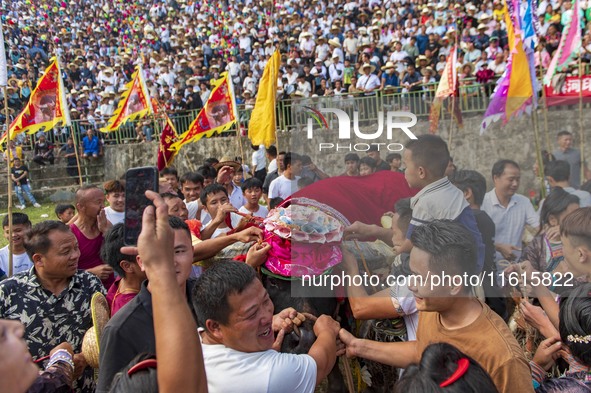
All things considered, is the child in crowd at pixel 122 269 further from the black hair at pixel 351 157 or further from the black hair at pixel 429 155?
the black hair at pixel 429 155

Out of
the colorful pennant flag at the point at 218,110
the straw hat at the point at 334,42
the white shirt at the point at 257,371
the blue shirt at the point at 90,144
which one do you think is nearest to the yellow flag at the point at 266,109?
the colorful pennant flag at the point at 218,110

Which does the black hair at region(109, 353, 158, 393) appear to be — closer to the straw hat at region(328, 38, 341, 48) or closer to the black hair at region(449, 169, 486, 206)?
the black hair at region(449, 169, 486, 206)

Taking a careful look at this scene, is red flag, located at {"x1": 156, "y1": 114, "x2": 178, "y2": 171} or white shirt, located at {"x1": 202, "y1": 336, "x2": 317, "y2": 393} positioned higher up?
red flag, located at {"x1": 156, "y1": 114, "x2": 178, "y2": 171}

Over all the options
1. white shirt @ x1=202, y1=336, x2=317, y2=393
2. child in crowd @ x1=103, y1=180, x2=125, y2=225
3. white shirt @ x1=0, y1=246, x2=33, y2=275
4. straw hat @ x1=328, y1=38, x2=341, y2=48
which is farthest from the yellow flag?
straw hat @ x1=328, y1=38, x2=341, y2=48

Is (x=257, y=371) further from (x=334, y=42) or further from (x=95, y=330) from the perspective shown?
(x=334, y=42)

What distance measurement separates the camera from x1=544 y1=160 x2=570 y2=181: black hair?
3855mm

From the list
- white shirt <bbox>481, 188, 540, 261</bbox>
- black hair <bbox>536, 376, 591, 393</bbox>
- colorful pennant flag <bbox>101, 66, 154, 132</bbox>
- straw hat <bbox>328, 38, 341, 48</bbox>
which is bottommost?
black hair <bbox>536, 376, 591, 393</bbox>

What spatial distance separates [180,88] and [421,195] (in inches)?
644

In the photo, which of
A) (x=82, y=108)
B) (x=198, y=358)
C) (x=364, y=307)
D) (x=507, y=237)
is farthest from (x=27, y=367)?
(x=82, y=108)

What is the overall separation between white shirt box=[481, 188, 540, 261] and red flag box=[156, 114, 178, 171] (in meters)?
7.71

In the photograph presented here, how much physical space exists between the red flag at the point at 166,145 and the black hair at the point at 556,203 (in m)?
7.88

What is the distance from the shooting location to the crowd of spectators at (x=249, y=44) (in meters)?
13.0

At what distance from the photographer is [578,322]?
6.86ft

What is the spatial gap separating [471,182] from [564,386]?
4.55ft
